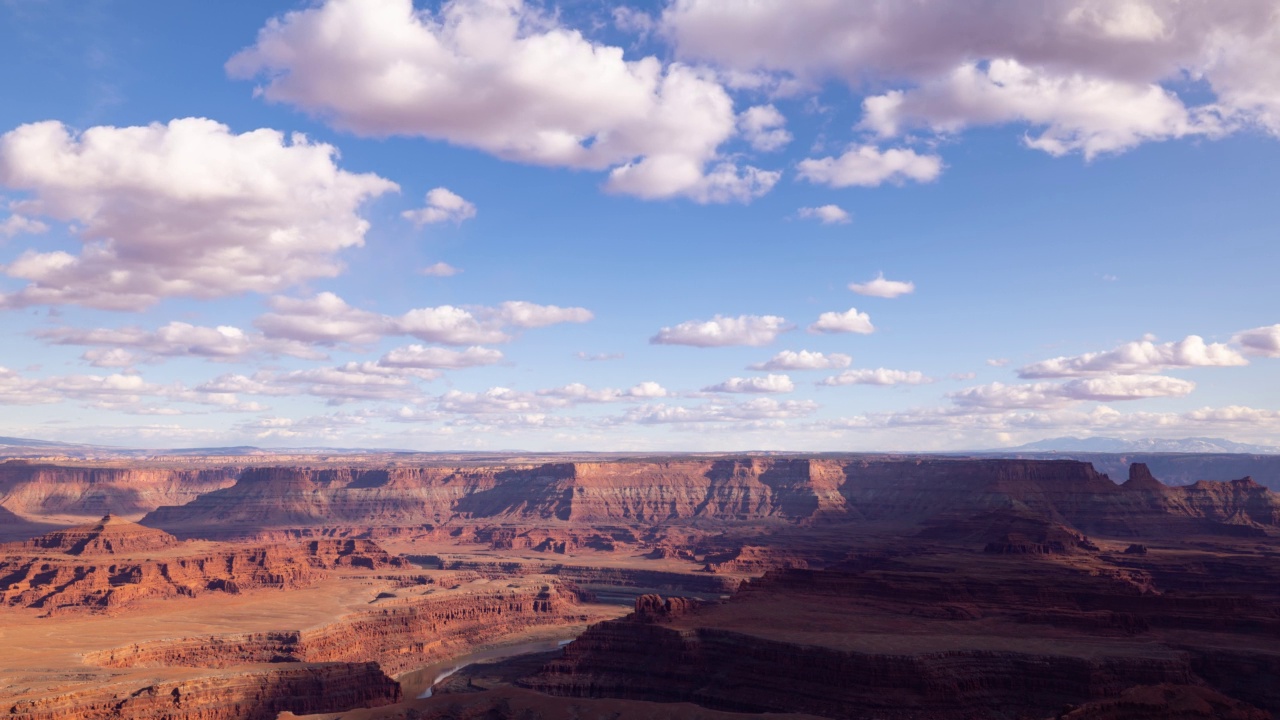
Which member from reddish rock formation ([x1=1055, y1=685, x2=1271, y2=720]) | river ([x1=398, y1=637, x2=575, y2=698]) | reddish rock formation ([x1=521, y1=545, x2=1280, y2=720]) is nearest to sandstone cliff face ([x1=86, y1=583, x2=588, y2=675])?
river ([x1=398, y1=637, x2=575, y2=698])

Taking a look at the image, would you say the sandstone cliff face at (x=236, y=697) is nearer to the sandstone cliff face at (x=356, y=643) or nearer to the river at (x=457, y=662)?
the river at (x=457, y=662)

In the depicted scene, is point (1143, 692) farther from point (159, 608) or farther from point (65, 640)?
point (159, 608)

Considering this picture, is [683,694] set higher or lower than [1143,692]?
lower

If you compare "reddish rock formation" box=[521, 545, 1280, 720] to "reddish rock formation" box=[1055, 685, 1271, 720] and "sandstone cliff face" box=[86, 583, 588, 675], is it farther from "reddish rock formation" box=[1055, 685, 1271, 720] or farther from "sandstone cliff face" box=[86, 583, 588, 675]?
"sandstone cliff face" box=[86, 583, 588, 675]

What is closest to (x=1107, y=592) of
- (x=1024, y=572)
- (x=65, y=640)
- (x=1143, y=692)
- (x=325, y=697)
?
(x=1024, y=572)

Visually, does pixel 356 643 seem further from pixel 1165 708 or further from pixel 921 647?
pixel 1165 708

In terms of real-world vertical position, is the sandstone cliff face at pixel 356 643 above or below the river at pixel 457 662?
above

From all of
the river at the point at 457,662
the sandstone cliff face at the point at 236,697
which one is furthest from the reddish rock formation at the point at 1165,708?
the river at the point at 457,662
